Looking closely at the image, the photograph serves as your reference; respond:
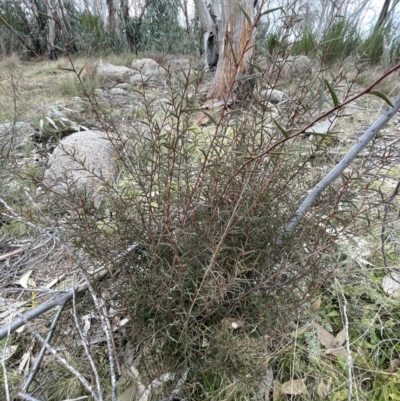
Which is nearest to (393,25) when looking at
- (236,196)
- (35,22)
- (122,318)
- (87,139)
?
(87,139)

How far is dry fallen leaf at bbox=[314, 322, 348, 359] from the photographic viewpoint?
982 mm

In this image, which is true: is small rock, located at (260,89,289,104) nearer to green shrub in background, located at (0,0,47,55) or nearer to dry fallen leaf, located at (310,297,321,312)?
dry fallen leaf, located at (310,297,321,312)

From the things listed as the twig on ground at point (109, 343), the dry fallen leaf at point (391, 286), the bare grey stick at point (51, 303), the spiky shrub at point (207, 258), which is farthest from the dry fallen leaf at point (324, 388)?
the bare grey stick at point (51, 303)

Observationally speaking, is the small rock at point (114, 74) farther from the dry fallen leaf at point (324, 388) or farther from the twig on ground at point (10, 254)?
the dry fallen leaf at point (324, 388)

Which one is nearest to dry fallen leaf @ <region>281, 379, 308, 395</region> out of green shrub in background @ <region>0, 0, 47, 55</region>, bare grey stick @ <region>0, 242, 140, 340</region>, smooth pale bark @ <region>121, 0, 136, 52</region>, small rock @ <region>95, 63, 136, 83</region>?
bare grey stick @ <region>0, 242, 140, 340</region>

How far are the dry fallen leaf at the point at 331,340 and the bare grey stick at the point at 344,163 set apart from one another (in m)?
0.40

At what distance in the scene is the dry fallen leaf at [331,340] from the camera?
98cm

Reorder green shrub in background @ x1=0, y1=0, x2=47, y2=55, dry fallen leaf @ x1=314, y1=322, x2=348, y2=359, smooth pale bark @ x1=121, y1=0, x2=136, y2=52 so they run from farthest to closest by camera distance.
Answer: smooth pale bark @ x1=121, y1=0, x2=136, y2=52
green shrub in background @ x1=0, y1=0, x2=47, y2=55
dry fallen leaf @ x1=314, y1=322, x2=348, y2=359

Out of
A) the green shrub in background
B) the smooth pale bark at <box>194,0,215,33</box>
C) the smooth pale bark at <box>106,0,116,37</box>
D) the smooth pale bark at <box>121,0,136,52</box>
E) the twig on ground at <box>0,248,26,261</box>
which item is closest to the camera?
the twig on ground at <box>0,248,26,261</box>

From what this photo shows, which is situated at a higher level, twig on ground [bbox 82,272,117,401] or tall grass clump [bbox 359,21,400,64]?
tall grass clump [bbox 359,21,400,64]

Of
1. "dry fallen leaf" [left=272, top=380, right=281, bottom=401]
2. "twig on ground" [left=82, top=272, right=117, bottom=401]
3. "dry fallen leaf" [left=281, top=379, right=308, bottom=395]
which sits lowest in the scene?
"dry fallen leaf" [left=272, top=380, right=281, bottom=401]

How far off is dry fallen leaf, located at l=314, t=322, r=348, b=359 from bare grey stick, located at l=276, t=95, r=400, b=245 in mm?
399

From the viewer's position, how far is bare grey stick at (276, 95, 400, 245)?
0.64 metres

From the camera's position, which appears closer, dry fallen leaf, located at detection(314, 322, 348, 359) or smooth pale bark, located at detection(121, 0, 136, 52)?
dry fallen leaf, located at detection(314, 322, 348, 359)
